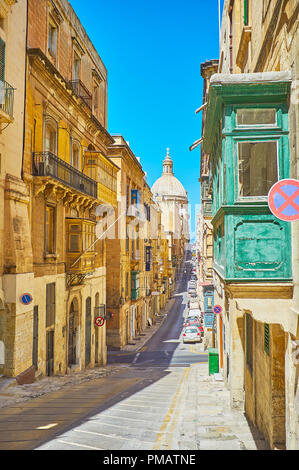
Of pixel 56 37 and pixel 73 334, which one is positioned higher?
pixel 56 37

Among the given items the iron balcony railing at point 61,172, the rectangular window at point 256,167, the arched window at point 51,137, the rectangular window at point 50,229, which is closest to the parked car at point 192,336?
the iron balcony railing at point 61,172

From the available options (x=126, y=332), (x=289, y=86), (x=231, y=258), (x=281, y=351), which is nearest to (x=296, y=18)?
(x=289, y=86)

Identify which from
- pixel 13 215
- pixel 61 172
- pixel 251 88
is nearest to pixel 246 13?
pixel 251 88

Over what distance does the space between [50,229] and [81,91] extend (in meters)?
8.54

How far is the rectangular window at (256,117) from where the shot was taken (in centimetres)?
689

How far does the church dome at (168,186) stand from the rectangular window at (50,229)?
11671 centimetres

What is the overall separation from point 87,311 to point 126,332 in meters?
14.9

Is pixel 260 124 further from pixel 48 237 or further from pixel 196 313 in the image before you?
pixel 196 313

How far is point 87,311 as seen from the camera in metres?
23.6

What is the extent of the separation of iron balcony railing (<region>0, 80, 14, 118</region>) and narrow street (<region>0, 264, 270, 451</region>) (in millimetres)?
8685

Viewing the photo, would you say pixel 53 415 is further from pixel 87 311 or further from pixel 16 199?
pixel 87 311

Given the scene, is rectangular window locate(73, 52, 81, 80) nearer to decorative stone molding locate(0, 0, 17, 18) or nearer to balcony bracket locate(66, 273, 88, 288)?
decorative stone molding locate(0, 0, 17, 18)

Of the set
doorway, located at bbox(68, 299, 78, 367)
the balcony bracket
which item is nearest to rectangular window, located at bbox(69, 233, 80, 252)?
the balcony bracket

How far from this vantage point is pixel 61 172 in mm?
18453
